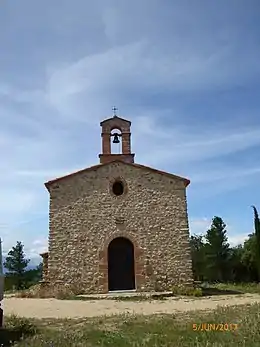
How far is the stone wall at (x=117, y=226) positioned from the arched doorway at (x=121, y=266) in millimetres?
494

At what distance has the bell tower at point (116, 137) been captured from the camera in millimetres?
20156

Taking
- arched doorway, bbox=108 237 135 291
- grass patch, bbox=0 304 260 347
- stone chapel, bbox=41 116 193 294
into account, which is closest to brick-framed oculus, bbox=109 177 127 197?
stone chapel, bbox=41 116 193 294

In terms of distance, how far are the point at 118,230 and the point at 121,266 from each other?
1.71 m

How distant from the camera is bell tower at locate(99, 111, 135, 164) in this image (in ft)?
66.1

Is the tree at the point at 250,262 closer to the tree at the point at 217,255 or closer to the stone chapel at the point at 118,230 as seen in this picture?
the tree at the point at 217,255

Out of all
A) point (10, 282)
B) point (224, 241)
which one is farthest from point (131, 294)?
point (224, 241)

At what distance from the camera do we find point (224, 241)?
3366 centimetres

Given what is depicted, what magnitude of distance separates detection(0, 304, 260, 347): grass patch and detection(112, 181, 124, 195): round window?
1004 cm

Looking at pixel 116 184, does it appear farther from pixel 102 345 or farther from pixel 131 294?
pixel 102 345

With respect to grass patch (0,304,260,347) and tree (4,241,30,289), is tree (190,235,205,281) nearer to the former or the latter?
tree (4,241,30,289)

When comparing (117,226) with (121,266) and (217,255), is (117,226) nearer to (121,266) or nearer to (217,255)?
(121,266)

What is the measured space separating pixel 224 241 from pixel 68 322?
2608 centimetres

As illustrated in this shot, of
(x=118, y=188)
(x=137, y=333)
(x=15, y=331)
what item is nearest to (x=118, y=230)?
(x=118, y=188)

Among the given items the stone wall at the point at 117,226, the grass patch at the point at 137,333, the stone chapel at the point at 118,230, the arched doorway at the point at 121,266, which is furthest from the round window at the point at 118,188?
the grass patch at the point at 137,333
